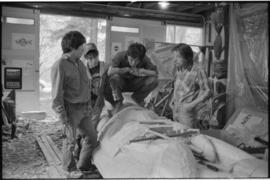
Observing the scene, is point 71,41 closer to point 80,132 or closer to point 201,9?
point 80,132

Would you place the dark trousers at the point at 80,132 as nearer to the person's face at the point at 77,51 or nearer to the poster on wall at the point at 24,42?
the person's face at the point at 77,51

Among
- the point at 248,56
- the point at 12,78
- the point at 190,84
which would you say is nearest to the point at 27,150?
the point at 12,78

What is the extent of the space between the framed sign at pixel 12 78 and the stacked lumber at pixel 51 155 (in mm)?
611

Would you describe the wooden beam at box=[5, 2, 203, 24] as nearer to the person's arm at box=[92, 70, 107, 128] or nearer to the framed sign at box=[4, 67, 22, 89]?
the framed sign at box=[4, 67, 22, 89]

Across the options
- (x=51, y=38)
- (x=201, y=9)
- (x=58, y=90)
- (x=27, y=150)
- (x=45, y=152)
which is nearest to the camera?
(x=58, y=90)

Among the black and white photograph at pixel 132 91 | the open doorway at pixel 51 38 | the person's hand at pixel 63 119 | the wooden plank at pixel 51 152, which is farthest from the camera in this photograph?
the open doorway at pixel 51 38

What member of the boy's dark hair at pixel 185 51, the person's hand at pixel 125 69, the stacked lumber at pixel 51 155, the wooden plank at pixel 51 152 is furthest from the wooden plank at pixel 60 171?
the boy's dark hair at pixel 185 51

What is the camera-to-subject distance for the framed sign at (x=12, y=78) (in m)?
2.38

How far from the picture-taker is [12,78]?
2.43 meters

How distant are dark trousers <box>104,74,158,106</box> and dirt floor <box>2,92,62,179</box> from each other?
25.0 inches

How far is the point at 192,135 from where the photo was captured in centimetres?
182

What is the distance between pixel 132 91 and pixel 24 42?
1.11 m

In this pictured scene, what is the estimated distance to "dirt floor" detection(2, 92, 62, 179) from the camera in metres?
2.16

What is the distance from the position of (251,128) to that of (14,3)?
267cm
